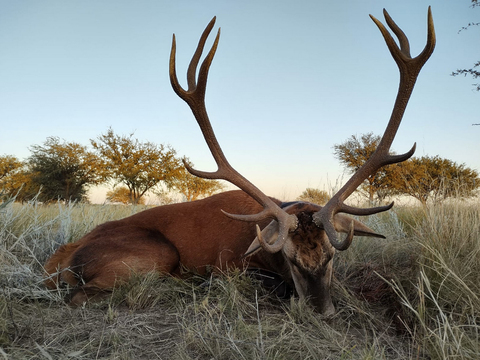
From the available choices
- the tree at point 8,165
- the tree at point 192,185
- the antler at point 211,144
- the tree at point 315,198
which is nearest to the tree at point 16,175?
the tree at point 8,165

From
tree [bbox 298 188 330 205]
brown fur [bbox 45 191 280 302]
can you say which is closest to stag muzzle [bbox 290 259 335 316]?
brown fur [bbox 45 191 280 302]

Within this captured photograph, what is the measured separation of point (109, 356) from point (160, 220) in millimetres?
2299

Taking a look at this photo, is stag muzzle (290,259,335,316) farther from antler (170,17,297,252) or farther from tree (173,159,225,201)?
tree (173,159,225,201)

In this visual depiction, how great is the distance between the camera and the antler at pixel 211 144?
324 cm

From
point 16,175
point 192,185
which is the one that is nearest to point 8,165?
point 16,175

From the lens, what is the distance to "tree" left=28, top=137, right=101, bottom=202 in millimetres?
32250

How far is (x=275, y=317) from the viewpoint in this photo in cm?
287

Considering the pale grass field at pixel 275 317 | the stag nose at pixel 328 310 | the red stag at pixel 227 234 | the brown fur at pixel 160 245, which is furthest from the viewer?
the brown fur at pixel 160 245

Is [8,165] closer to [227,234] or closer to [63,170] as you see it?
[63,170]

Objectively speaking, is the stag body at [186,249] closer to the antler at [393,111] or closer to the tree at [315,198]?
the antler at [393,111]

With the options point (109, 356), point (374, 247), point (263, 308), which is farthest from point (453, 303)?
point (109, 356)

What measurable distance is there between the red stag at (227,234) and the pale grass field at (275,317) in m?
0.22

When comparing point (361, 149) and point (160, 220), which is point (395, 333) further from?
point (361, 149)

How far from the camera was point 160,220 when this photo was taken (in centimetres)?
443
